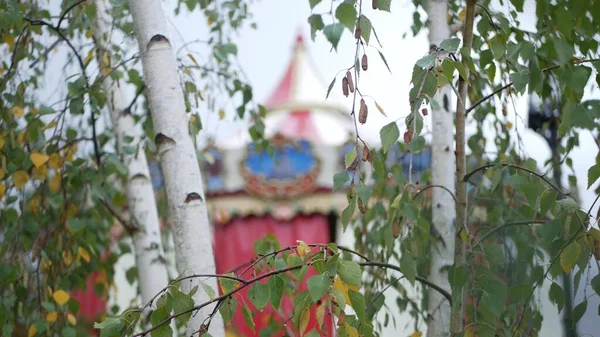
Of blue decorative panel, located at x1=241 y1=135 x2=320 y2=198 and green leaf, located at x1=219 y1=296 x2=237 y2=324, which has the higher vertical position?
blue decorative panel, located at x1=241 y1=135 x2=320 y2=198

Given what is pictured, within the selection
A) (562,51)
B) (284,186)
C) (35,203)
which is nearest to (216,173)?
(284,186)

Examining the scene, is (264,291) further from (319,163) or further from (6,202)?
(319,163)

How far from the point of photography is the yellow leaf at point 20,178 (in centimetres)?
193

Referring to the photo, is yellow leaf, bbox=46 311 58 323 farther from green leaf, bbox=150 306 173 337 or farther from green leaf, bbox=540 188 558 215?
green leaf, bbox=540 188 558 215

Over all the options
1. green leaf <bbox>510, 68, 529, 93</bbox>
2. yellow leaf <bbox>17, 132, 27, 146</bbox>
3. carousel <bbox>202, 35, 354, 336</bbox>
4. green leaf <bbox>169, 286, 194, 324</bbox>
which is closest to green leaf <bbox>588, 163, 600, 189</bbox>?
green leaf <bbox>510, 68, 529, 93</bbox>

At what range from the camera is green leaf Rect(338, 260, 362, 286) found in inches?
44.2

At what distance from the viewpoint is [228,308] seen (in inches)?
49.0

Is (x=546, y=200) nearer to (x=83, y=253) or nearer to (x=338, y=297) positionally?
(x=338, y=297)

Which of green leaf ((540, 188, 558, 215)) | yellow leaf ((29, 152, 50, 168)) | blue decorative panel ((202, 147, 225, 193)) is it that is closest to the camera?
green leaf ((540, 188, 558, 215))

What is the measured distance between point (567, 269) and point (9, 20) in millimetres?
1110

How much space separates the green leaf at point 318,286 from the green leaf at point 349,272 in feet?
0.07

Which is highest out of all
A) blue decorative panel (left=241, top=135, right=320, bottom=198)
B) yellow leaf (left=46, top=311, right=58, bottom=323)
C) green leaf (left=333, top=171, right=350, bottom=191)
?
blue decorative panel (left=241, top=135, right=320, bottom=198)

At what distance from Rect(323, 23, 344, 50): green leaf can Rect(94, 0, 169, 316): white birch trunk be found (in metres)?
0.91

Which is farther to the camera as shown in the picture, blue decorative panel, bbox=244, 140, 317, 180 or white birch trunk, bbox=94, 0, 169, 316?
blue decorative panel, bbox=244, 140, 317, 180
